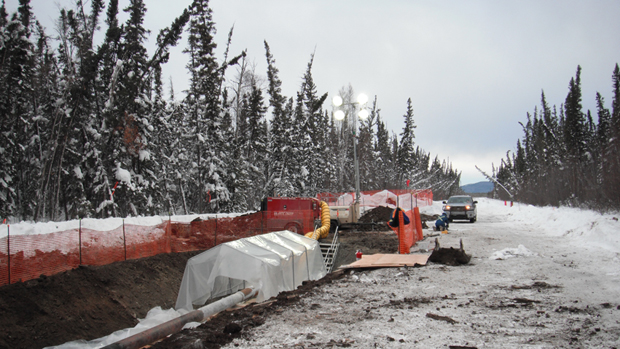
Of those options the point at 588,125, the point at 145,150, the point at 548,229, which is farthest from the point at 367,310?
the point at 588,125

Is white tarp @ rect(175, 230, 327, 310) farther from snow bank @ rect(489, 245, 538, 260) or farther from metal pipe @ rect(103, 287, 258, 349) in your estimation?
snow bank @ rect(489, 245, 538, 260)

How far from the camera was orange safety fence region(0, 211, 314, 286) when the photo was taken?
9.64 metres

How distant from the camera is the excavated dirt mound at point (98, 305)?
7.18 meters

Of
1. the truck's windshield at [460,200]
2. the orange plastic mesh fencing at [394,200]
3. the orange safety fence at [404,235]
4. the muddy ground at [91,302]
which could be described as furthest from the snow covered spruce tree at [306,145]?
the muddy ground at [91,302]

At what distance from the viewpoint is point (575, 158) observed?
34.4 meters

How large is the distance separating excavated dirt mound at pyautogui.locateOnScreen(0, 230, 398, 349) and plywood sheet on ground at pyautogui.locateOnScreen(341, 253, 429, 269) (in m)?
1.03

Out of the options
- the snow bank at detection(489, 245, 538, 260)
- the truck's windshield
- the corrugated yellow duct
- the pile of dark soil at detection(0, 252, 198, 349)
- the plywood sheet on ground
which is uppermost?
the truck's windshield

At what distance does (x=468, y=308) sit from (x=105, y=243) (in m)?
11.2

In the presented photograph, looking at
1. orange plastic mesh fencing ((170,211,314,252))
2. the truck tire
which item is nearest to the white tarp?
orange plastic mesh fencing ((170,211,314,252))

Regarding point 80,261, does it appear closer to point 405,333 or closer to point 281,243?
point 281,243

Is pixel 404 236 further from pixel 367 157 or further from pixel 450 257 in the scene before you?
pixel 367 157

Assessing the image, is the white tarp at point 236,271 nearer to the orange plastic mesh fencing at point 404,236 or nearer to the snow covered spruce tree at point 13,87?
the orange plastic mesh fencing at point 404,236

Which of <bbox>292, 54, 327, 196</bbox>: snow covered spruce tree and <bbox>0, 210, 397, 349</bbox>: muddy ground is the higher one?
<bbox>292, 54, 327, 196</bbox>: snow covered spruce tree

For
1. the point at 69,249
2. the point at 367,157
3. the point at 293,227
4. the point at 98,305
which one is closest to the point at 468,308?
the point at 98,305
